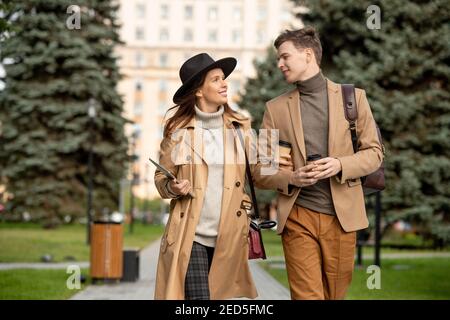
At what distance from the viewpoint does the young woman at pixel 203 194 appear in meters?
5.10

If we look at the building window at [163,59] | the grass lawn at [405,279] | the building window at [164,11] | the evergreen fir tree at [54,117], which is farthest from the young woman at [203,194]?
the building window at [163,59]

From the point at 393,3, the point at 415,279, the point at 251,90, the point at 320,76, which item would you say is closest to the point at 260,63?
the point at 251,90

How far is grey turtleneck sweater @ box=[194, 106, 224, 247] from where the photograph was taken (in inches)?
202

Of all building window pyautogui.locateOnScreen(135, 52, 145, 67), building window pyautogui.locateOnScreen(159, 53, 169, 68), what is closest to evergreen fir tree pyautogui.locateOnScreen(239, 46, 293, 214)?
building window pyautogui.locateOnScreen(159, 53, 169, 68)

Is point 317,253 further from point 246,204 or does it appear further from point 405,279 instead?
point 405,279

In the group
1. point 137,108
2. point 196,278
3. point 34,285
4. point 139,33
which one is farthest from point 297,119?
point 139,33

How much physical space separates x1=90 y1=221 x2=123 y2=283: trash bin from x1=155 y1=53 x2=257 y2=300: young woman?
889 centimetres

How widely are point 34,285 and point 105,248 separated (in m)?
1.25

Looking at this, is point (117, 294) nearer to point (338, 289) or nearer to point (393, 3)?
point (338, 289)

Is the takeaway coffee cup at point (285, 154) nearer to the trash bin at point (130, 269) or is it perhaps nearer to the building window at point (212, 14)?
the trash bin at point (130, 269)

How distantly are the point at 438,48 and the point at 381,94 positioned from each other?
222cm

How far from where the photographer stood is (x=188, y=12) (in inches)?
3652
